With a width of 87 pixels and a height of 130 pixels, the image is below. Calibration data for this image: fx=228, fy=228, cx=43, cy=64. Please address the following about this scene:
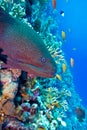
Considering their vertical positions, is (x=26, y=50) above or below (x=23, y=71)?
below

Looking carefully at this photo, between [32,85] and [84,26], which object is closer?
[32,85]

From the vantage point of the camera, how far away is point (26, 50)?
5.35 ft

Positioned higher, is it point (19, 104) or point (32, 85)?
point (32, 85)

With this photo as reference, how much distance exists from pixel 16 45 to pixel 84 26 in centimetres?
13966

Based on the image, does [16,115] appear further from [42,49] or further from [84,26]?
[84,26]

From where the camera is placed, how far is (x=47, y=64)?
5.38 ft

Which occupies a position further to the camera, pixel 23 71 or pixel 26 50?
pixel 23 71

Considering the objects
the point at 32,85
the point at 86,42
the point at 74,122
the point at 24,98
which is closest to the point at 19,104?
the point at 24,98

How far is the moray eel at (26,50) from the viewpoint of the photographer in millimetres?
1633

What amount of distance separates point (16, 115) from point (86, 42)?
123223 millimetres

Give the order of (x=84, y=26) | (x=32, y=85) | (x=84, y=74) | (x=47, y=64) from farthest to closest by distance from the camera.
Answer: (x=84, y=26)
(x=84, y=74)
(x=32, y=85)
(x=47, y=64)

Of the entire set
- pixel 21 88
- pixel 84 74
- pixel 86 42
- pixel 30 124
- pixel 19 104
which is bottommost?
pixel 30 124

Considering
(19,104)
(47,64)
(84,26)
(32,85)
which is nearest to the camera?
(47,64)

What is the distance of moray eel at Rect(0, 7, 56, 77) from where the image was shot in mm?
1633
